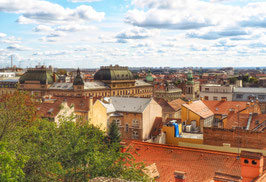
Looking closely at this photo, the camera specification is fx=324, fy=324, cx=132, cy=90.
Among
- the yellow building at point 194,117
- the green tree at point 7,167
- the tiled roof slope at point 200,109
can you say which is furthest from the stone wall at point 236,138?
the green tree at point 7,167

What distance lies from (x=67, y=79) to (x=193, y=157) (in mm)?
132050

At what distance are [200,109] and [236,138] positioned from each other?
17.7m

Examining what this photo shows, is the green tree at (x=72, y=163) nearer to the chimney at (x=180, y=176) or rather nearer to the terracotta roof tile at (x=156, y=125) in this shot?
the chimney at (x=180, y=176)

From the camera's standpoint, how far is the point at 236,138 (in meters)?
31.0

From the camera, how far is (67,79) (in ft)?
502

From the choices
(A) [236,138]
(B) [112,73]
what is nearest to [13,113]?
(A) [236,138]

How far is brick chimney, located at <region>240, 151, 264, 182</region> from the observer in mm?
19578

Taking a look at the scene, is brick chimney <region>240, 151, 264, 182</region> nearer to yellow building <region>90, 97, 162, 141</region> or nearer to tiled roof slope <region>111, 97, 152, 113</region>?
yellow building <region>90, 97, 162, 141</region>

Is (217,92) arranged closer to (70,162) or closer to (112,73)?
(112,73)

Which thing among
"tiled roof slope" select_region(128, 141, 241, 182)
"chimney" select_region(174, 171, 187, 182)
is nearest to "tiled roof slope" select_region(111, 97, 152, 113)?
"tiled roof slope" select_region(128, 141, 241, 182)

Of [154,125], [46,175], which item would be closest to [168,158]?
[46,175]

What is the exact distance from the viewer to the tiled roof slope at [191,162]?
23.9 meters

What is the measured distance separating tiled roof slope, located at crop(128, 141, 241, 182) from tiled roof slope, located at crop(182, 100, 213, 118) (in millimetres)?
18314

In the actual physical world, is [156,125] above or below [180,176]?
below
